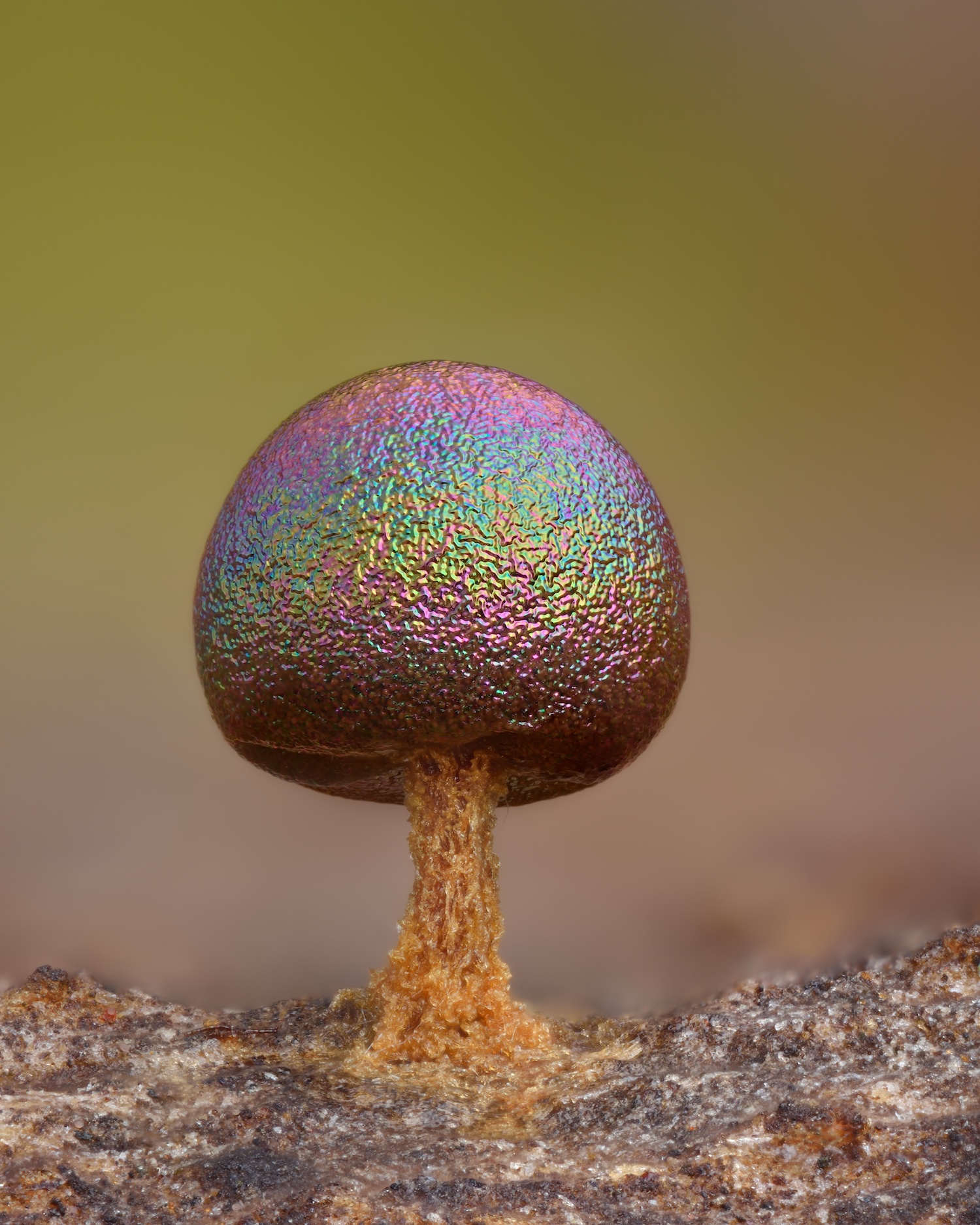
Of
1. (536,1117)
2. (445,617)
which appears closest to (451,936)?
(536,1117)

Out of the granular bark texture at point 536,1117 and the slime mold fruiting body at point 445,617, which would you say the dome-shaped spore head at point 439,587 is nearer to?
the slime mold fruiting body at point 445,617

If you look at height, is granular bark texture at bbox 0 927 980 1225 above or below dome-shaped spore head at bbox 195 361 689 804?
below

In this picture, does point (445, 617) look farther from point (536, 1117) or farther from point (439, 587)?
point (536, 1117)

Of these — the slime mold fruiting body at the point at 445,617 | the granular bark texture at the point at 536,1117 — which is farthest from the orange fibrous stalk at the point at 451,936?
the granular bark texture at the point at 536,1117

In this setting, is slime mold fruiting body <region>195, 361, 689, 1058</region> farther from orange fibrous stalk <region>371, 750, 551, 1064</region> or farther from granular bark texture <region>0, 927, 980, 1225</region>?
granular bark texture <region>0, 927, 980, 1225</region>

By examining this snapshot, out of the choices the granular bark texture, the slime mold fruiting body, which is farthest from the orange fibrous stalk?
the granular bark texture

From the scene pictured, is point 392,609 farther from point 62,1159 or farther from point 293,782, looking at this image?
point 62,1159
